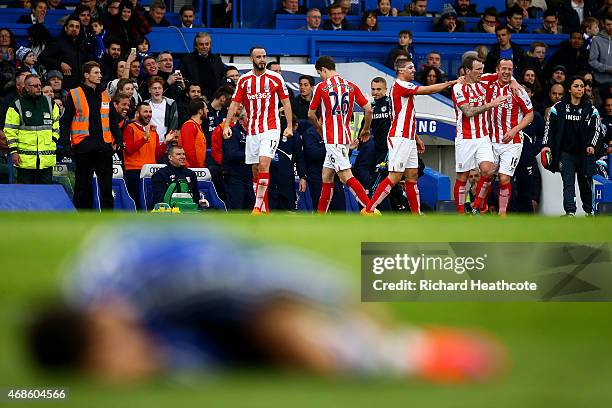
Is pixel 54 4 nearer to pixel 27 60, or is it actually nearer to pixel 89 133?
pixel 27 60

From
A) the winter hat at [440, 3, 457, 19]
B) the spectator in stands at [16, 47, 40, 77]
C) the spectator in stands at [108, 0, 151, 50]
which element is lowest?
the spectator in stands at [16, 47, 40, 77]

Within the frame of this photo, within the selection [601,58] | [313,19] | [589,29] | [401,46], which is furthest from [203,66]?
[589,29]

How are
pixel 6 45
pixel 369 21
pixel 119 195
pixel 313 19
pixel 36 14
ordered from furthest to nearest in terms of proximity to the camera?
pixel 369 21
pixel 313 19
pixel 36 14
pixel 6 45
pixel 119 195

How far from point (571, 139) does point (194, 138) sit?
4.83m

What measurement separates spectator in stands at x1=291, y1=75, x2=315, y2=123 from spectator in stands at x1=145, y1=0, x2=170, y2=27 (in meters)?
3.08

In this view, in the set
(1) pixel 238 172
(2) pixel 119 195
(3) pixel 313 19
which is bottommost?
(2) pixel 119 195

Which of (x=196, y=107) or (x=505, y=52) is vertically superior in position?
(x=505, y=52)

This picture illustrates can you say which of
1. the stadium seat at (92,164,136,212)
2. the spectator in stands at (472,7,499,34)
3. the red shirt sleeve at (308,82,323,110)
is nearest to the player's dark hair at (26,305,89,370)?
the red shirt sleeve at (308,82,323,110)

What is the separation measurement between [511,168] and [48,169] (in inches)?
215

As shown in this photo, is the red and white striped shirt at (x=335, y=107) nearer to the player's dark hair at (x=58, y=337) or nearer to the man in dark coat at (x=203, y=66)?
the man in dark coat at (x=203, y=66)

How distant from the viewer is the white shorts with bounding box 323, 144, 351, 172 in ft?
44.3

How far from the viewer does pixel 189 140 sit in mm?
14219

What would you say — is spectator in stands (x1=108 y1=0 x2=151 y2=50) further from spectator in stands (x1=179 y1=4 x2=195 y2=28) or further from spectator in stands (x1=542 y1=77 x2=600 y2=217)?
spectator in stands (x1=542 y1=77 x2=600 y2=217)

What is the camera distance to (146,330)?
5.22 m
